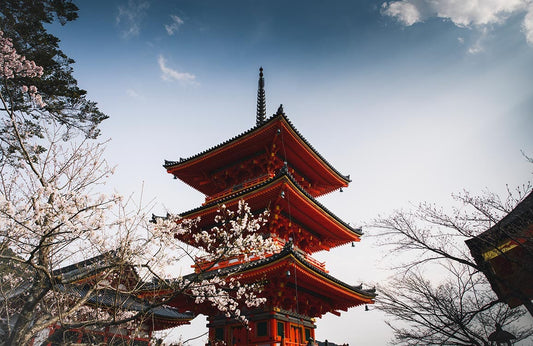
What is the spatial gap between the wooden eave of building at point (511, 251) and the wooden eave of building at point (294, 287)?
4819 mm

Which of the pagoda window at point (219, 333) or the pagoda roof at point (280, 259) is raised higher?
the pagoda roof at point (280, 259)

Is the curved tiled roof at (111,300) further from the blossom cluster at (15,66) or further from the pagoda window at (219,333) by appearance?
the blossom cluster at (15,66)

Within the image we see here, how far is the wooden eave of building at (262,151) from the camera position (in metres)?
13.0

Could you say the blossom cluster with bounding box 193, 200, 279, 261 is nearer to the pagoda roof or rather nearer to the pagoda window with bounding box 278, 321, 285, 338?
the pagoda roof

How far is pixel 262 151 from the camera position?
542 inches

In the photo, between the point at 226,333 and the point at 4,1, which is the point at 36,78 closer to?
the point at 4,1

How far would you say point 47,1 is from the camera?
7.36 metres

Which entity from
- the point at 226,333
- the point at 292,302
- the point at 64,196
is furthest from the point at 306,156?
the point at 64,196

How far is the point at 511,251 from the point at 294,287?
263 inches

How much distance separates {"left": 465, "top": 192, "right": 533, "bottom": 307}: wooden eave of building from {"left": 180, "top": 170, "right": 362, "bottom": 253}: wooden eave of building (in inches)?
230

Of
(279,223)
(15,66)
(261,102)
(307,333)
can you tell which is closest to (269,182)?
(279,223)

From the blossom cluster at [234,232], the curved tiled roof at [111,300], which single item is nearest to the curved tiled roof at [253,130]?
the blossom cluster at [234,232]

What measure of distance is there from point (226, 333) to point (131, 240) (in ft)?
23.3

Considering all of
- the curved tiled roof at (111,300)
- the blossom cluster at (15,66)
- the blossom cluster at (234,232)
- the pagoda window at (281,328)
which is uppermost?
the blossom cluster at (15,66)
